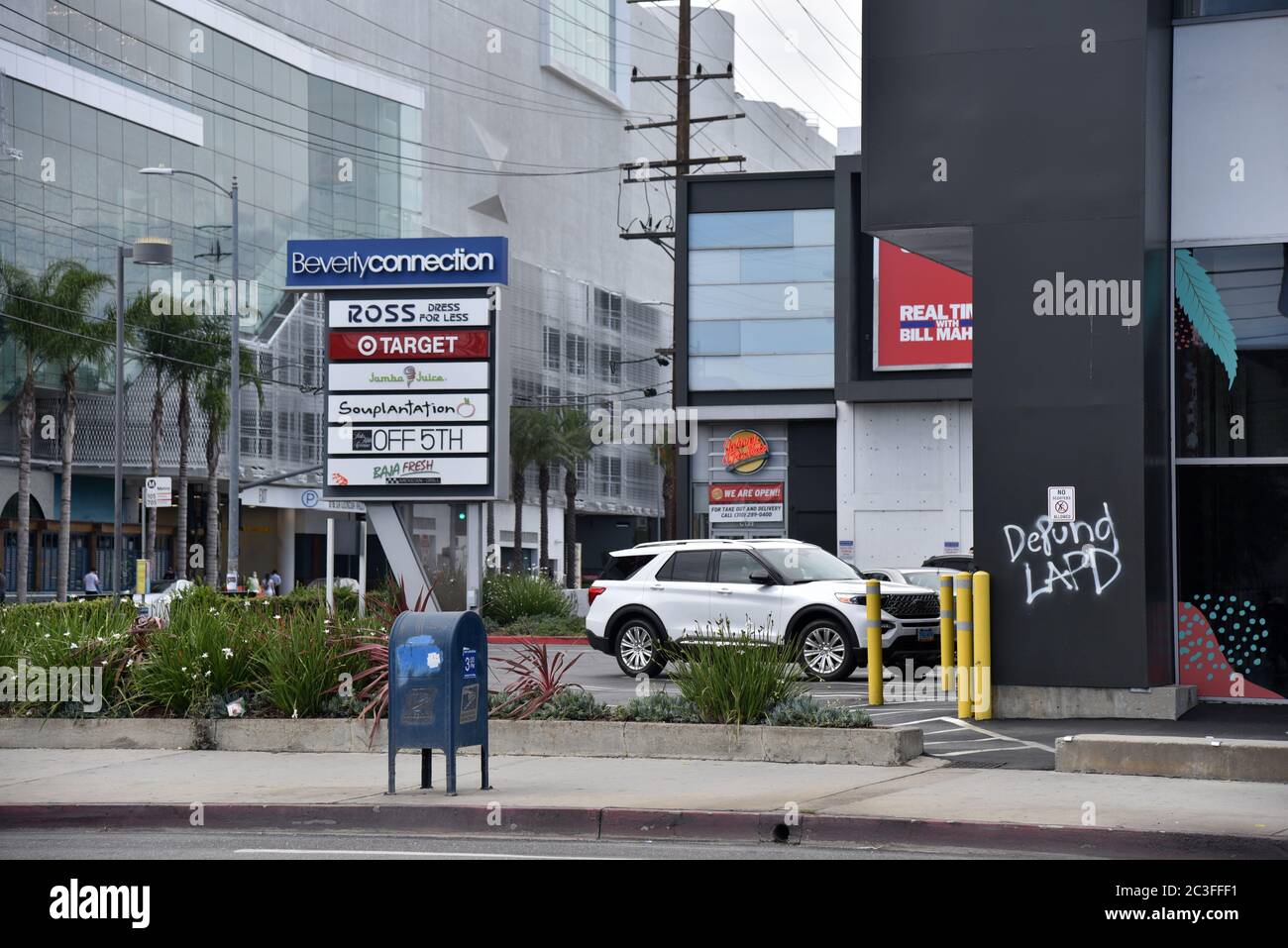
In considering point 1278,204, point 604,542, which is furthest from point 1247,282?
point 604,542

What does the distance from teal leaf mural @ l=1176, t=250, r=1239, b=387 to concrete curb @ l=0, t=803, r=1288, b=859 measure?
8036 mm

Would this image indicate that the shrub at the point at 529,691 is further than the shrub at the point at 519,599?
No

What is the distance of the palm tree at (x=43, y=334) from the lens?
55.4 meters

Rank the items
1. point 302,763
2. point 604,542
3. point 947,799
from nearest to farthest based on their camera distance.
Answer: point 947,799 < point 302,763 < point 604,542

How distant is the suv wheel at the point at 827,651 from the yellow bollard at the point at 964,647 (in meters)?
5.10

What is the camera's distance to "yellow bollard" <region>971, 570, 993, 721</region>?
15.1 metres

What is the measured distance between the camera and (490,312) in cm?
2717

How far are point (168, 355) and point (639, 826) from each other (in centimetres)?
5443

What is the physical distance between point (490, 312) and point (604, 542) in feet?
255

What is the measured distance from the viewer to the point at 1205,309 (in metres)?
16.1

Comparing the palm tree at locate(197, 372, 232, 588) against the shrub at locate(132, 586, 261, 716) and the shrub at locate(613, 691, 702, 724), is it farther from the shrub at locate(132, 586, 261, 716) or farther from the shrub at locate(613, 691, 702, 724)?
the shrub at locate(613, 691, 702, 724)

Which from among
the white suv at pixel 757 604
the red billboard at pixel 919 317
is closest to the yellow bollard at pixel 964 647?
the white suv at pixel 757 604

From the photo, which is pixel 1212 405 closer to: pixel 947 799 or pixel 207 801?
pixel 947 799

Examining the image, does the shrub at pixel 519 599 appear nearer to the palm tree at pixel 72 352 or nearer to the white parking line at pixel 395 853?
the white parking line at pixel 395 853
